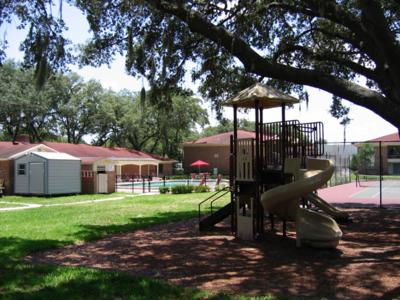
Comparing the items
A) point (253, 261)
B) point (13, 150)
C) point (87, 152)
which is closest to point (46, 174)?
point (13, 150)

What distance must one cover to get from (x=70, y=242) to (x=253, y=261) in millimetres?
4503

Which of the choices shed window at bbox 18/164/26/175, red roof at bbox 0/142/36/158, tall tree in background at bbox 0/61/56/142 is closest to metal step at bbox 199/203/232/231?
shed window at bbox 18/164/26/175

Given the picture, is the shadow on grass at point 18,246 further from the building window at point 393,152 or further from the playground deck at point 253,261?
the building window at point 393,152

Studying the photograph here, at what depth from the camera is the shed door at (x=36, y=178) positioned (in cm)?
2645

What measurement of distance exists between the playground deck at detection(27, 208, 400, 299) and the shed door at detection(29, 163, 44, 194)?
15677 mm

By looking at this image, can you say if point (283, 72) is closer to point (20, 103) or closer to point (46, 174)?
point (46, 174)

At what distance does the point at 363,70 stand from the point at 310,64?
177 inches

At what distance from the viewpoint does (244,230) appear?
1123 cm

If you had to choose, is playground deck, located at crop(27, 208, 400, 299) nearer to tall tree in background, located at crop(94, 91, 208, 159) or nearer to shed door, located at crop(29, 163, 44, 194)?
shed door, located at crop(29, 163, 44, 194)

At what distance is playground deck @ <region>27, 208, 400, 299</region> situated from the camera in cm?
673

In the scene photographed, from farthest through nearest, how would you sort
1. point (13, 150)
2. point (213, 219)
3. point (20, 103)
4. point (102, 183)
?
point (20, 103)
point (13, 150)
point (102, 183)
point (213, 219)

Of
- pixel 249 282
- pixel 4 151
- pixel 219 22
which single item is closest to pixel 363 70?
pixel 219 22

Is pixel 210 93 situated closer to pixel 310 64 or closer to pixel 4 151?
pixel 310 64

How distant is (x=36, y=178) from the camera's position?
87.6 ft
